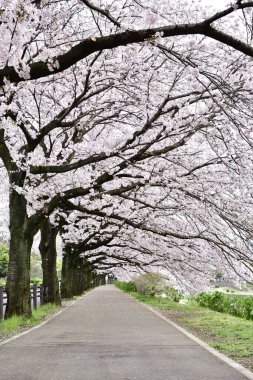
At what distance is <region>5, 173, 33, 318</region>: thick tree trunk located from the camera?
555 inches

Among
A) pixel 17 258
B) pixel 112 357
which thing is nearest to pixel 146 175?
pixel 17 258

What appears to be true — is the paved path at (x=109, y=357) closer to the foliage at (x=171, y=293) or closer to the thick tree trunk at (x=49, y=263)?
the thick tree trunk at (x=49, y=263)

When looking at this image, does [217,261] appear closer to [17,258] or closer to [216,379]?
[17,258]

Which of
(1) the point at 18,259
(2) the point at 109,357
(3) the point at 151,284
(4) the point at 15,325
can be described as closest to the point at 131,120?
(1) the point at 18,259

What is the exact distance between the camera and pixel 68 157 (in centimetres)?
1791

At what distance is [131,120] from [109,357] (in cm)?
837

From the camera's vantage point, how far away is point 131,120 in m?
15.1

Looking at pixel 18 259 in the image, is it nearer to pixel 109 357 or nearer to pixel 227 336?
pixel 227 336

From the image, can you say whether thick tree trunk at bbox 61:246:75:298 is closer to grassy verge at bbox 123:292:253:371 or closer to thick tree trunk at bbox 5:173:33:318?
grassy verge at bbox 123:292:253:371

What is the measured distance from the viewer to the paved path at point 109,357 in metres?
6.70

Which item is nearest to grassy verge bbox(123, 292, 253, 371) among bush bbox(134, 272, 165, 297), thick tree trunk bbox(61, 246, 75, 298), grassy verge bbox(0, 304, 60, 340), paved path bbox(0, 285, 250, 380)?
paved path bbox(0, 285, 250, 380)

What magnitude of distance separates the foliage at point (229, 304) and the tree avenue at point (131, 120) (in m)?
2.30

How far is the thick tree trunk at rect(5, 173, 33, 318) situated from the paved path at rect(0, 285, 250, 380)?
1861mm

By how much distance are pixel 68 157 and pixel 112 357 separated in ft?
34.8
